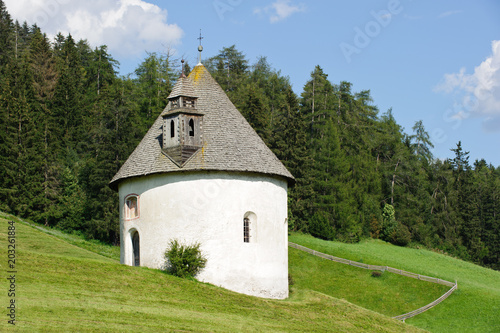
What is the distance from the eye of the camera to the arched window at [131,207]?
2941cm

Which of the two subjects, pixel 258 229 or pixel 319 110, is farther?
pixel 319 110

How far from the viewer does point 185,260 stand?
88.3 ft

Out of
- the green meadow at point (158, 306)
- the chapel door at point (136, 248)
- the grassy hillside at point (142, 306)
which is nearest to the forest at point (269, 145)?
the green meadow at point (158, 306)

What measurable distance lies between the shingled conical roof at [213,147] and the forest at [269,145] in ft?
88.2

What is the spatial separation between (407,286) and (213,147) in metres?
24.0

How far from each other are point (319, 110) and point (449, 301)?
3944 centimetres

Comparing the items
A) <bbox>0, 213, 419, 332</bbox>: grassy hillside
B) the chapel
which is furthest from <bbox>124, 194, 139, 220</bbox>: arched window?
<bbox>0, 213, 419, 332</bbox>: grassy hillside

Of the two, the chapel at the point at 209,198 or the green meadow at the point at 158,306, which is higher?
the chapel at the point at 209,198

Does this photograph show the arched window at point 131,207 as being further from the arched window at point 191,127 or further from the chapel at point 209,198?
the arched window at point 191,127

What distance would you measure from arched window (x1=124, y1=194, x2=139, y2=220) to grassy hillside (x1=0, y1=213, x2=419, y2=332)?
3.34 metres

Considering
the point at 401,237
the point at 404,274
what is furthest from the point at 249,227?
the point at 401,237

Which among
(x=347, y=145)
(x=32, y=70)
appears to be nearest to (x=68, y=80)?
(x=32, y=70)

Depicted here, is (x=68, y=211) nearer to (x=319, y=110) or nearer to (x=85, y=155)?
(x=85, y=155)

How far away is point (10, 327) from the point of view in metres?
16.0
